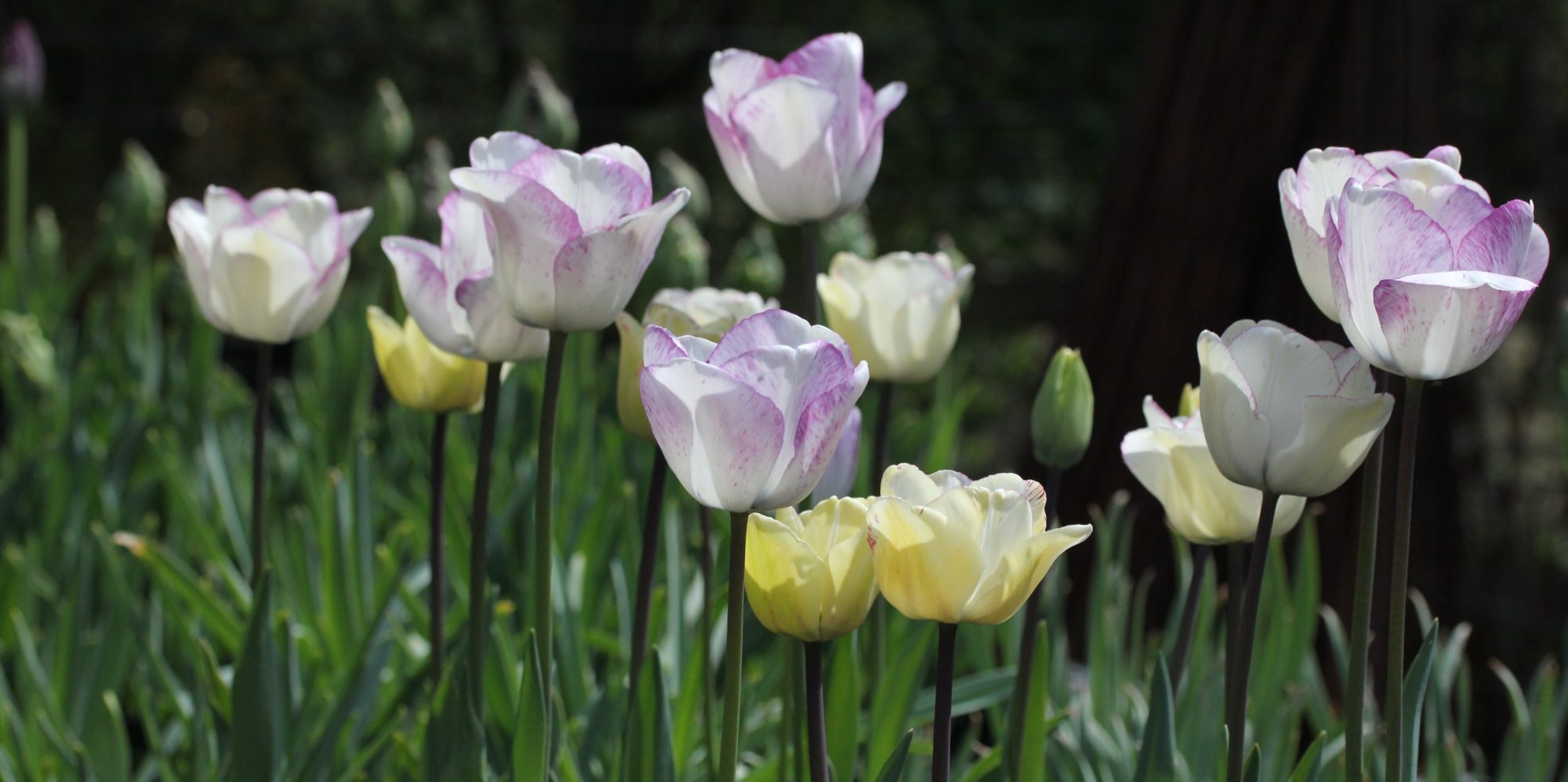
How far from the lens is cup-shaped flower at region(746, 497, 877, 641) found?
0.58 metres

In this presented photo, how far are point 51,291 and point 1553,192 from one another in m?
2.57

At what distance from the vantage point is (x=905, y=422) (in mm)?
1650

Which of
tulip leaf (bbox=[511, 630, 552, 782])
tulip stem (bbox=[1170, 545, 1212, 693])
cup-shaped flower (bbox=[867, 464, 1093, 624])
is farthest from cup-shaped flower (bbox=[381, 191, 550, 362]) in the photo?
tulip stem (bbox=[1170, 545, 1212, 693])

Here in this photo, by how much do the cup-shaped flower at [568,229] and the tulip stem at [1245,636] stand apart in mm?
277

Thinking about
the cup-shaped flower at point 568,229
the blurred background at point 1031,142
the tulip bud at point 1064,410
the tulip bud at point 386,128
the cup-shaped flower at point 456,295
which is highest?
the cup-shaped flower at point 568,229

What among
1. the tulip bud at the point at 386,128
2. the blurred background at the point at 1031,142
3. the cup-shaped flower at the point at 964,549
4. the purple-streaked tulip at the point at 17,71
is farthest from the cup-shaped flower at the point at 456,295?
the purple-streaked tulip at the point at 17,71

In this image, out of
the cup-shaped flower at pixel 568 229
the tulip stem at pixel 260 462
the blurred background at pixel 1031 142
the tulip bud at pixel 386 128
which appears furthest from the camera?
the tulip bud at pixel 386 128

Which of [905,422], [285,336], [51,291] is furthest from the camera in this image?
[51,291]

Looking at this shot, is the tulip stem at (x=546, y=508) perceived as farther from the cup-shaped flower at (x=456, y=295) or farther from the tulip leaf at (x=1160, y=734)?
the tulip leaf at (x=1160, y=734)

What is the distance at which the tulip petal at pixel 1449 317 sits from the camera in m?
0.54

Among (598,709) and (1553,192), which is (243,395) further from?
(1553,192)

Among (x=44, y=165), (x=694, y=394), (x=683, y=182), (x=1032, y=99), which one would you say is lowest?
(x=44, y=165)

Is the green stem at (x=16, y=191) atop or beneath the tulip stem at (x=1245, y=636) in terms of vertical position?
beneath

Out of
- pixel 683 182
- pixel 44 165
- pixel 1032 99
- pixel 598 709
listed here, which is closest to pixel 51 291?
pixel 683 182
